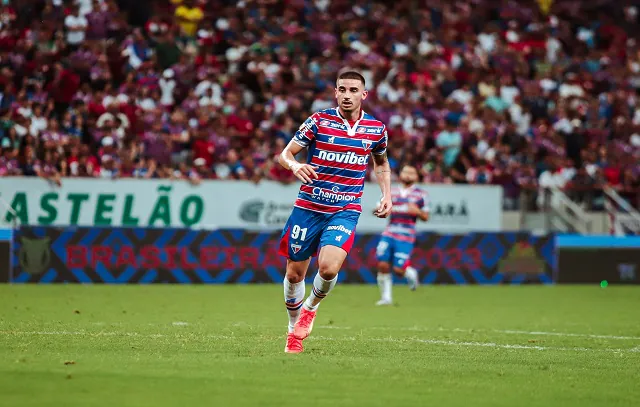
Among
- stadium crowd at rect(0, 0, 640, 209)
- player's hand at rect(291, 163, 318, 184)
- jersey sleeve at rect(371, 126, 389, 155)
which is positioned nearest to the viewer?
player's hand at rect(291, 163, 318, 184)

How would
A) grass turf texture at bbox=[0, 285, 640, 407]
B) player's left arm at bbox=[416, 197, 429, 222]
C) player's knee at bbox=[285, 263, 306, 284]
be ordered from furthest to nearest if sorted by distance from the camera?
player's left arm at bbox=[416, 197, 429, 222] → player's knee at bbox=[285, 263, 306, 284] → grass turf texture at bbox=[0, 285, 640, 407]

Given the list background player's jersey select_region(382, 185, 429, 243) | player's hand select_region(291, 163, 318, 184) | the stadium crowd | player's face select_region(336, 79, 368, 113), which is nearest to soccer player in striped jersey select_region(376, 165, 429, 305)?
background player's jersey select_region(382, 185, 429, 243)

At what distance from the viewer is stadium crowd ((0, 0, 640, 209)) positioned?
24938 millimetres

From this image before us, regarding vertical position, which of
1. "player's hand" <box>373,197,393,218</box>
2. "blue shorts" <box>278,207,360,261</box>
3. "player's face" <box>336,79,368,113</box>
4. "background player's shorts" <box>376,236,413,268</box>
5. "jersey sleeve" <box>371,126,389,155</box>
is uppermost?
"player's face" <box>336,79,368,113</box>

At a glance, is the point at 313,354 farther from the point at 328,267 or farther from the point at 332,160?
the point at 332,160

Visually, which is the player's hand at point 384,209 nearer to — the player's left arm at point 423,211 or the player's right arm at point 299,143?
the player's right arm at point 299,143

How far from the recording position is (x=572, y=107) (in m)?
31.3

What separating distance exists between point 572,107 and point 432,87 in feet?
13.9

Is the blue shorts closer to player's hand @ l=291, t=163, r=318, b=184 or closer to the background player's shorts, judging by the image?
player's hand @ l=291, t=163, r=318, b=184

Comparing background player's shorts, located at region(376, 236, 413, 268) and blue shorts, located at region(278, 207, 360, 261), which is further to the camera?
background player's shorts, located at region(376, 236, 413, 268)

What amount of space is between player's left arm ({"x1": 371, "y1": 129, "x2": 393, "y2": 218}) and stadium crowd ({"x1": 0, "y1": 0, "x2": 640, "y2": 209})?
517 inches

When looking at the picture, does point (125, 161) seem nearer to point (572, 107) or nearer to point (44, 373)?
point (572, 107)

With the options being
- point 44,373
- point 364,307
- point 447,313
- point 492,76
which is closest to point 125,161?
point 364,307

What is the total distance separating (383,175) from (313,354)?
2102 millimetres
